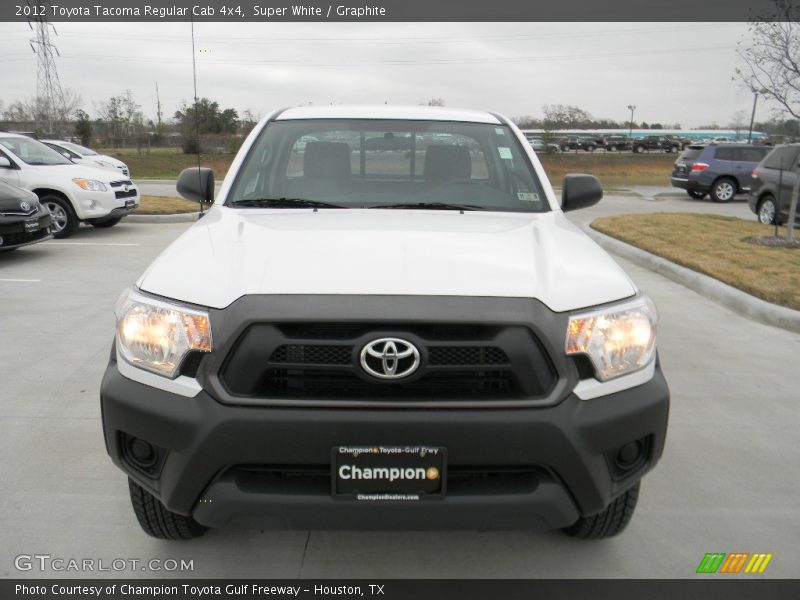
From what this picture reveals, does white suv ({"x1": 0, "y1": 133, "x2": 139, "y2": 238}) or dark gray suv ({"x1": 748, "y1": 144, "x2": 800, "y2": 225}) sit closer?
white suv ({"x1": 0, "y1": 133, "x2": 139, "y2": 238})

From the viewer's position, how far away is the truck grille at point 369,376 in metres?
2.12

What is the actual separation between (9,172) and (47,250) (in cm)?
181

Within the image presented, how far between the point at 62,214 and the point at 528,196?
31.5ft

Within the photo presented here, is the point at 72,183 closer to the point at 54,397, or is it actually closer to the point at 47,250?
the point at 47,250

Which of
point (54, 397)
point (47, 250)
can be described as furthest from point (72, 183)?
point (54, 397)

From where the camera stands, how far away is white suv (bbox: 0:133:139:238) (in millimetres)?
10836

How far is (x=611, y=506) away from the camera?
2.60 meters

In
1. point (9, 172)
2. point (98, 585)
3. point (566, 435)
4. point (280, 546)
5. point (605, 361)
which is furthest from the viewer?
point (9, 172)

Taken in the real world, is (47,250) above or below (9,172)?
below

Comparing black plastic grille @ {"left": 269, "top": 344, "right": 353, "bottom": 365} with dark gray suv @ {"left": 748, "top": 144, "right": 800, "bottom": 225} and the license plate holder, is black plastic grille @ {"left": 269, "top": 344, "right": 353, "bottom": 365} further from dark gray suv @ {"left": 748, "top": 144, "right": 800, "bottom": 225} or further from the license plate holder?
dark gray suv @ {"left": 748, "top": 144, "right": 800, "bottom": 225}

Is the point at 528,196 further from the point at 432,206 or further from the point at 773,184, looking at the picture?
the point at 773,184

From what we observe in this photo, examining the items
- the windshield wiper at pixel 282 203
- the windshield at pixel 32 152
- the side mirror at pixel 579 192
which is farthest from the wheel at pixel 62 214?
the side mirror at pixel 579 192

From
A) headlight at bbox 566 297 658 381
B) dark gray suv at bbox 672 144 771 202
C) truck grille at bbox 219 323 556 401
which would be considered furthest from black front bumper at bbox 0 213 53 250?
dark gray suv at bbox 672 144 771 202

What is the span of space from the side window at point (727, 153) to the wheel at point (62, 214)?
1679 centimetres
